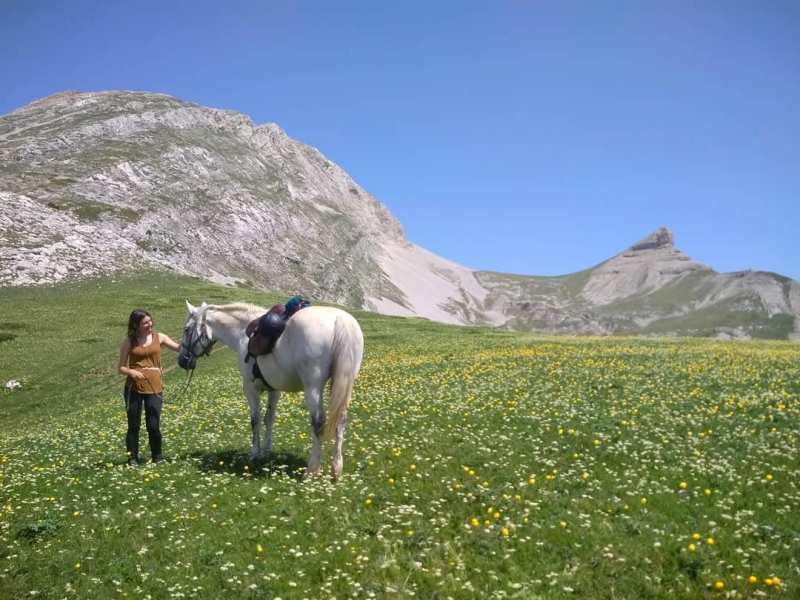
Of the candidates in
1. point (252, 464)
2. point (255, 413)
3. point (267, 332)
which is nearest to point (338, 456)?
point (252, 464)

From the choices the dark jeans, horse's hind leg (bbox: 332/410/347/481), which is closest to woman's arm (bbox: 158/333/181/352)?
the dark jeans

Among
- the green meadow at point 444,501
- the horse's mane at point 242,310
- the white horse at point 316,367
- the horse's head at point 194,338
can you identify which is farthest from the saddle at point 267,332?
the green meadow at point 444,501

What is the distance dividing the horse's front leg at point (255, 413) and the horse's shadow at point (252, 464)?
27 cm

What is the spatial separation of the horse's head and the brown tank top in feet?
2.60

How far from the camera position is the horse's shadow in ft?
42.9

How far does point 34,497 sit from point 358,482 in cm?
727

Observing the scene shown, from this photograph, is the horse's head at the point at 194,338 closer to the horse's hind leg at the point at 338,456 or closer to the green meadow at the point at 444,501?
the green meadow at the point at 444,501

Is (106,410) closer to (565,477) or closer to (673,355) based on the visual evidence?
(565,477)

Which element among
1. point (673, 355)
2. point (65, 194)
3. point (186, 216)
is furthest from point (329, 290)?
point (673, 355)

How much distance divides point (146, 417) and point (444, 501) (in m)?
7.97

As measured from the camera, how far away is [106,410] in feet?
89.8

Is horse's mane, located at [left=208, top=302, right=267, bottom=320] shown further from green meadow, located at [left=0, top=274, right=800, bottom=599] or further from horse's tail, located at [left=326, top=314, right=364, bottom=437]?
green meadow, located at [left=0, top=274, right=800, bottom=599]

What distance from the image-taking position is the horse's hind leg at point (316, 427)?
12613 millimetres

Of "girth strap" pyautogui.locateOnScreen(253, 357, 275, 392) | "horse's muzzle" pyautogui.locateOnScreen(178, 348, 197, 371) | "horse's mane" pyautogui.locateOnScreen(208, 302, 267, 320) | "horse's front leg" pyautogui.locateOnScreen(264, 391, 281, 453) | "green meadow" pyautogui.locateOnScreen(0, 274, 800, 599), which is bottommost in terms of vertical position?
"green meadow" pyautogui.locateOnScreen(0, 274, 800, 599)
